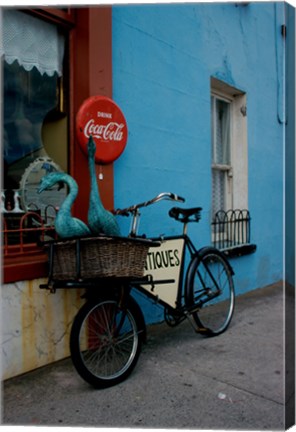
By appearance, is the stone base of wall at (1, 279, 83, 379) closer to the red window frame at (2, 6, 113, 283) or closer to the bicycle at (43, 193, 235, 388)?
the bicycle at (43, 193, 235, 388)

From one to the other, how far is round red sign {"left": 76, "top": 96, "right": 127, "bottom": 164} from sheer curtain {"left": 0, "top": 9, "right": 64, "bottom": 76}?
402 mm

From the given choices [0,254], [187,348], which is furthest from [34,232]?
[187,348]

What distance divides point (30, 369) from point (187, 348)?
3.98ft

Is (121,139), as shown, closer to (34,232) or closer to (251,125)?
(34,232)

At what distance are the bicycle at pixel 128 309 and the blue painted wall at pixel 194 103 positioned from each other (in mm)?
561

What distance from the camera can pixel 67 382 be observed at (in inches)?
103

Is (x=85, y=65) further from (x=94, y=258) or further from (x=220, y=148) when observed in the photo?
(x=220, y=148)

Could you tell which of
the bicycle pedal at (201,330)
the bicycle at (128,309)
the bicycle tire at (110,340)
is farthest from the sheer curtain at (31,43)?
the bicycle pedal at (201,330)

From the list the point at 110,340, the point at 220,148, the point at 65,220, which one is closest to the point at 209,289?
the point at 110,340

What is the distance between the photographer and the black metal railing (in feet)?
16.0

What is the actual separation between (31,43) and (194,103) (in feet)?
6.11

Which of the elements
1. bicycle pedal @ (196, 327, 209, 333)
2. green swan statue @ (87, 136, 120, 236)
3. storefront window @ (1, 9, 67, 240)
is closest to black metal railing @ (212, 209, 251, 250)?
bicycle pedal @ (196, 327, 209, 333)

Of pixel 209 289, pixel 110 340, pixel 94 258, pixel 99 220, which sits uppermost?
pixel 99 220

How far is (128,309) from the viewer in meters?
2.68
